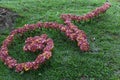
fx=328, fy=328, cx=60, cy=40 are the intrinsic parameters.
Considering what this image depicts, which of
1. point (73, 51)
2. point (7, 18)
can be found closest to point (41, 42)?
point (73, 51)

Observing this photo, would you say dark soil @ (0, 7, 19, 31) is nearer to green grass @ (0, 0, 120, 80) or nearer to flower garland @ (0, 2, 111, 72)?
green grass @ (0, 0, 120, 80)

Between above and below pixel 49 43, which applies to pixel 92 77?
below

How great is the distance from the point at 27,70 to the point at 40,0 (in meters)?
5.61

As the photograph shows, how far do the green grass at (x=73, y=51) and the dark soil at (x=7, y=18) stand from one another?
0.18 meters

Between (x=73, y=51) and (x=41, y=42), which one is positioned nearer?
(x=41, y=42)

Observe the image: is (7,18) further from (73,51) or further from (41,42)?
(73,51)

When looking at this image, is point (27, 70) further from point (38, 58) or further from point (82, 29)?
point (82, 29)

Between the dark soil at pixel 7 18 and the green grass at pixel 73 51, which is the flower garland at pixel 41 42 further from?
the dark soil at pixel 7 18

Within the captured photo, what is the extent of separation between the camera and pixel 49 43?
881 cm

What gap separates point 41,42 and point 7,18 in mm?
2241

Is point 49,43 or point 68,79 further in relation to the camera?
point 49,43

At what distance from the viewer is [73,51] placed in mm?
9062

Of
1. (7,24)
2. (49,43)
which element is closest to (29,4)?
(7,24)

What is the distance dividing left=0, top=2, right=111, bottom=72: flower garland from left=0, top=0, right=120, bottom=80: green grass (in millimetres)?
178
